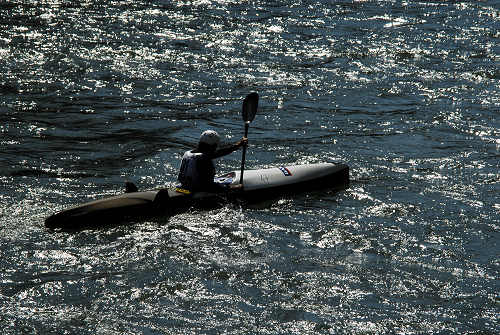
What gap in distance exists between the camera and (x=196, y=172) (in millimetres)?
10273

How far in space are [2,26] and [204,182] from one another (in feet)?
44.7

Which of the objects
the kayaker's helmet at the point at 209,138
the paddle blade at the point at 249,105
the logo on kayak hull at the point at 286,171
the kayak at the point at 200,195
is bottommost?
the kayak at the point at 200,195

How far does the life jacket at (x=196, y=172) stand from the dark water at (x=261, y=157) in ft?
1.70

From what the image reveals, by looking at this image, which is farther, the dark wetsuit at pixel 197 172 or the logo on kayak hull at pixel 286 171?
the logo on kayak hull at pixel 286 171

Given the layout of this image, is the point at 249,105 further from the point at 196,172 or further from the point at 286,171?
the point at 196,172

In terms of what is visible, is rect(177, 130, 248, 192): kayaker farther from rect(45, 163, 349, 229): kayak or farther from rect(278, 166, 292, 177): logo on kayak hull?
rect(278, 166, 292, 177): logo on kayak hull

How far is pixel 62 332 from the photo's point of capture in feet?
23.7

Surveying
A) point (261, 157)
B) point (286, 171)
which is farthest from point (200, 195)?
point (261, 157)

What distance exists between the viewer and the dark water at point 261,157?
798 cm

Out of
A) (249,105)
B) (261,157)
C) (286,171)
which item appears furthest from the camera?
(261,157)

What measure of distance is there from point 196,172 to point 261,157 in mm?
3252

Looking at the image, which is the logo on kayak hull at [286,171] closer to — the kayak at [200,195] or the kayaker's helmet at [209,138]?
the kayak at [200,195]

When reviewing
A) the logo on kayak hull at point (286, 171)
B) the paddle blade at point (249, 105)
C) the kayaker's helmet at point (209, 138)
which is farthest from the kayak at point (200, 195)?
the paddle blade at point (249, 105)

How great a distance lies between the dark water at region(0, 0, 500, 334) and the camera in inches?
314
